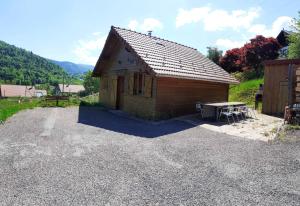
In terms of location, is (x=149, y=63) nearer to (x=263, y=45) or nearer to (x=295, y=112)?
(x=295, y=112)

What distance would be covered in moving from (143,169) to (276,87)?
445 inches

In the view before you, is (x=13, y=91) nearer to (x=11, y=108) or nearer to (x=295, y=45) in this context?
(x=11, y=108)

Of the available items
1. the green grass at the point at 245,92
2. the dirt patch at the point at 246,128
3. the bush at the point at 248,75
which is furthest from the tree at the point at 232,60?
the dirt patch at the point at 246,128

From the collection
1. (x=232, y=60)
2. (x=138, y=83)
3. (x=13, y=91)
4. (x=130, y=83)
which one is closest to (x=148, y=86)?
(x=138, y=83)

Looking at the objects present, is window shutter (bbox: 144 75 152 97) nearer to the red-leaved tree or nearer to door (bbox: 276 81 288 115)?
door (bbox: 276 81 288 115)

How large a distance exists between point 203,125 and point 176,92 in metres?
2.77

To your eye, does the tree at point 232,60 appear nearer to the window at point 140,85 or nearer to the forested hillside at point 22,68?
the window at point 140,85

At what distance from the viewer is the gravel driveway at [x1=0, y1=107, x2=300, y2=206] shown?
13.7 feet

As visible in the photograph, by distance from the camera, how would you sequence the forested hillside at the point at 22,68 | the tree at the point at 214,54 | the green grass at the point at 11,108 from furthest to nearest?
1. the forested hillside at the point at 22,68
2. the tree at the point at 214,54
3. the green grass at the point at 11,108

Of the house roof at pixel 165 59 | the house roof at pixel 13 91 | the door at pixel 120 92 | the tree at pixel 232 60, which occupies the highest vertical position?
the tree at pixel 232 60

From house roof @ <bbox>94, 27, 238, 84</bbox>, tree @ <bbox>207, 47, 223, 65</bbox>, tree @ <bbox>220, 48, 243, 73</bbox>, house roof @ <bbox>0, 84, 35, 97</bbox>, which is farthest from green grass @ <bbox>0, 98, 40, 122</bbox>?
house roof @ <bbox>0, 84, 35, 97</bbox>

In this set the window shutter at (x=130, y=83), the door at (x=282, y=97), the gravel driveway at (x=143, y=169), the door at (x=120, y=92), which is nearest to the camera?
the gravel driveway at (x=143, y=169)

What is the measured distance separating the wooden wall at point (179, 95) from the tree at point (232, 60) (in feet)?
46.4

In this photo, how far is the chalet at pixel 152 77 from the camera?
12391 mm
